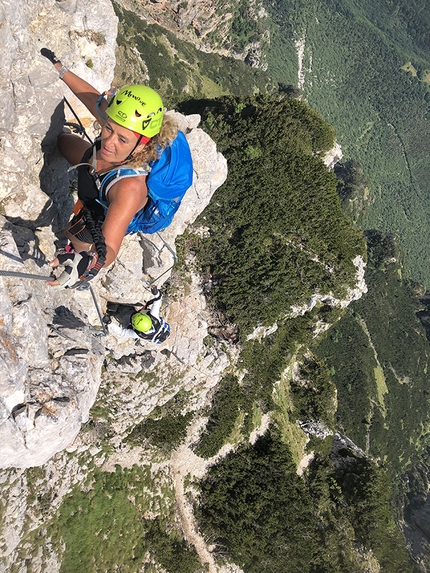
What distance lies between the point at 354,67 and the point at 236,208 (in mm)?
139117

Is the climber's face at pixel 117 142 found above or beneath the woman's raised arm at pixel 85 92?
above

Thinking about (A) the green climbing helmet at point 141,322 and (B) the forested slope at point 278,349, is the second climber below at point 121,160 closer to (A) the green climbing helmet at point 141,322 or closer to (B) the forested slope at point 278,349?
(A) the green climbing helmet at point 141,322

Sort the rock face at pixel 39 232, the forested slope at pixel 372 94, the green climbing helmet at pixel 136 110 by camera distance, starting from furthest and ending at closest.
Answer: the forested slope at pixel 372 94, the rock face at pixel 39 232, the green climbing helmet at pixel 136 110

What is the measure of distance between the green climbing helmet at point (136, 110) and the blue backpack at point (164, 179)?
0.48 meters

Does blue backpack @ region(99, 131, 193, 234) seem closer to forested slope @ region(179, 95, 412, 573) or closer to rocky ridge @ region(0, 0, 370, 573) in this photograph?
rocky ridge @ region(0, 0, 370, 573)

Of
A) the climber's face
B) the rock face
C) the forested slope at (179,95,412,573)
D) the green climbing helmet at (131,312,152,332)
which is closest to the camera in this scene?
the climber's face

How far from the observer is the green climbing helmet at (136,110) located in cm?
534

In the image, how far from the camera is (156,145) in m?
5.70

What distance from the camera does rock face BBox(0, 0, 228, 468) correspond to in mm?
7250

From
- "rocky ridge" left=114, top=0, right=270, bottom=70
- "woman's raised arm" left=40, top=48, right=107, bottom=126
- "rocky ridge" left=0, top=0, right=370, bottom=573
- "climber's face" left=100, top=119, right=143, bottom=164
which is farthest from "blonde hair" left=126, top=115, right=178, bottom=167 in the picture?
"rocky ridge" left=114, top=0, right=270, bottom=70

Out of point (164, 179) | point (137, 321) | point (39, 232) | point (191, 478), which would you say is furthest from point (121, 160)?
point (191, 478)

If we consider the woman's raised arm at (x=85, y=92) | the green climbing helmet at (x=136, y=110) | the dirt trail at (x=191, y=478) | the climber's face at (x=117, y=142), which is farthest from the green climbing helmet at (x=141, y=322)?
the dirt trail at (x=191, y=478)

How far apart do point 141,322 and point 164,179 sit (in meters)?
7.10

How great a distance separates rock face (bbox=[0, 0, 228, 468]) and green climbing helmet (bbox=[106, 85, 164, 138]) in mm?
4097
